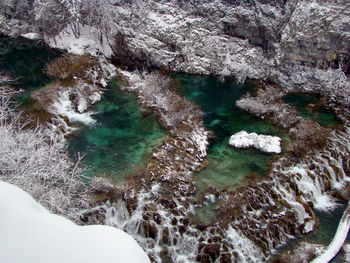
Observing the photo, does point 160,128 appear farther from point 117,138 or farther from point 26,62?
point 26,62

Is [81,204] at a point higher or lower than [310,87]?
lower

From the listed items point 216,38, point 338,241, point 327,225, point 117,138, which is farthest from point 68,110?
point 338,241

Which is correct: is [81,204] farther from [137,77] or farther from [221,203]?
[137,77]

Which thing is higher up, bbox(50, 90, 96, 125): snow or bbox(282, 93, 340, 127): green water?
bbox(282, 93, 340, 127): green water

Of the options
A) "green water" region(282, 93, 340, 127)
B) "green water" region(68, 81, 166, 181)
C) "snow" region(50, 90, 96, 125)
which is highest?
"green water" region(282, 93, 340, 127)

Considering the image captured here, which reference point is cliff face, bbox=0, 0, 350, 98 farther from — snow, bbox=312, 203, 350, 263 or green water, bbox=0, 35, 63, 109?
snow, bbox=312, 203, 350, 263

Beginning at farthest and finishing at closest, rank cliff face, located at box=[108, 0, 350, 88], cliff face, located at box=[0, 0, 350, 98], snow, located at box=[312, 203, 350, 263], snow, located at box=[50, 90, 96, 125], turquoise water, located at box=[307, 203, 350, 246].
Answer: cliff face, located at box=[108, 0, 350, 88] < cliff face, located at box=[0, 0, 350, 98] < snow, located at box=[50, 90, 96, 125] < turquoise water, located at box=[307, 203, 350, 246] < snow, located at box=[312, 203, 350, 263]

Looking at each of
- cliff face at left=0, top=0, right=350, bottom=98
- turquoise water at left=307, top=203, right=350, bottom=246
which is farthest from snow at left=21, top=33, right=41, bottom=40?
turquoise water at left=307, top=203, right=350, bottom=246

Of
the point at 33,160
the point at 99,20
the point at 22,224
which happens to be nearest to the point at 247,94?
the point at 99,20
